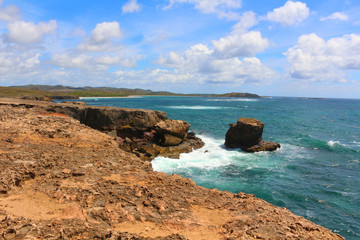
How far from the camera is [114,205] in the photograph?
6734mm

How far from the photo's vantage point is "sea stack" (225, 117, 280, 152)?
30.1 meters

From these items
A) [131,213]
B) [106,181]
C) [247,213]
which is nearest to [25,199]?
[106,181]

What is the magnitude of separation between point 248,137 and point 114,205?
2678 cm

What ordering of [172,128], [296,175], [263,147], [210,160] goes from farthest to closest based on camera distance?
[263,147], [172,128], [210,160], [296,175]

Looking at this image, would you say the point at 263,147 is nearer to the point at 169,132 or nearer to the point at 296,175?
the point at 296,175

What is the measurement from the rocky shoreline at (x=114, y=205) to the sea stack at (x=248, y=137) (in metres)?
22.6

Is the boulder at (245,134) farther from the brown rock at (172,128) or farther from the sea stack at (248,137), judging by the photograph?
the brown rock at (172,128)

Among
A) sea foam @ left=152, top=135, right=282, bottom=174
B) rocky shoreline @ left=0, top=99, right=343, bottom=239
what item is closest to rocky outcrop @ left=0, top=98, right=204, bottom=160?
sea foam @ left=152, top=135, right=282, bottom=174

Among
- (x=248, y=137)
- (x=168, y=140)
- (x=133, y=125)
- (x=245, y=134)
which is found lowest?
(x=168, y=140)

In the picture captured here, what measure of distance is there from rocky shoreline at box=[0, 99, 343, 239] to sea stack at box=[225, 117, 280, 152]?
22.6 meters

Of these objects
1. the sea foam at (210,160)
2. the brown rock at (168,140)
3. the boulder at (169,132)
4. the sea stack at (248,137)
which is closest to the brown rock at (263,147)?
the sea stack at (248,137)

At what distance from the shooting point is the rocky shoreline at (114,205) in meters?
5.60

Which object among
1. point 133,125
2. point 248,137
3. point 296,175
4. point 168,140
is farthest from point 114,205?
point 248,137

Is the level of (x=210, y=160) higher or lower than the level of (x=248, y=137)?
lower
